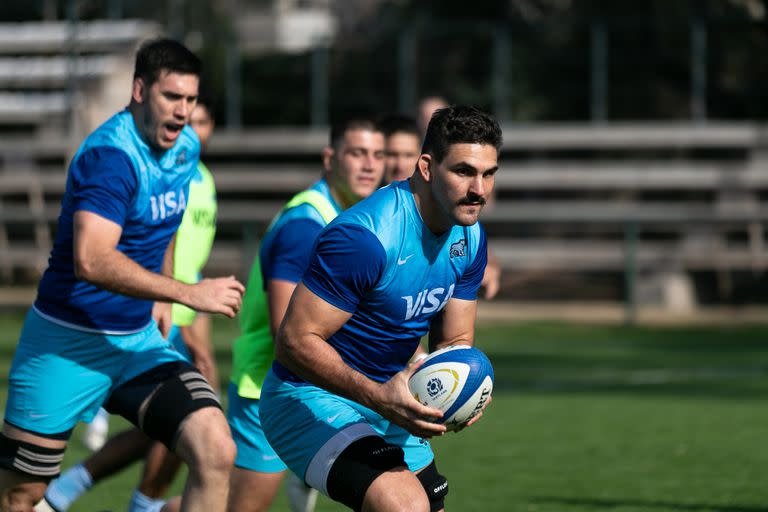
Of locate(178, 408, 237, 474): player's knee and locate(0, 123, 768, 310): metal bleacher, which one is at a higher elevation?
locate(178, 408, 237, 474): player's knee

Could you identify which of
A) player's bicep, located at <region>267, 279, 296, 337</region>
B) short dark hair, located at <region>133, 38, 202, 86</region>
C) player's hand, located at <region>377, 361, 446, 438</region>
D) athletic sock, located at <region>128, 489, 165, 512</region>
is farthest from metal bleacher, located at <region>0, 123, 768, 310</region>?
player's hand, located at <region>377, 361, 446, 438</region>

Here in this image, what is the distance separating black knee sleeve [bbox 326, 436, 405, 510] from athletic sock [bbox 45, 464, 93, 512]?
2.48 m

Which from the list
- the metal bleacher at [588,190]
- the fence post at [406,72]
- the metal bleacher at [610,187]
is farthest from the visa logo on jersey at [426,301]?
the fence post at [406,72]

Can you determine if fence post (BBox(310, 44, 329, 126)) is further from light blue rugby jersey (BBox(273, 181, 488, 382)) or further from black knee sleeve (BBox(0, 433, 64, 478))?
light blue rugby jersey (BBox(273, 181, 488, 382))

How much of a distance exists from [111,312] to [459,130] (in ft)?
6.98

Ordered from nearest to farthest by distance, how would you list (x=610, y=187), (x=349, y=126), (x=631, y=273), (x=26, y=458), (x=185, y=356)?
(x=26, y=458)
(x=349, y=126)
(x=185, y=356)
(x=631, y=273)
(x=610, y=187)

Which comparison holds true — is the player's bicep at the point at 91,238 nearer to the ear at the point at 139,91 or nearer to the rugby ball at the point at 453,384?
the ear at the point at 139,91

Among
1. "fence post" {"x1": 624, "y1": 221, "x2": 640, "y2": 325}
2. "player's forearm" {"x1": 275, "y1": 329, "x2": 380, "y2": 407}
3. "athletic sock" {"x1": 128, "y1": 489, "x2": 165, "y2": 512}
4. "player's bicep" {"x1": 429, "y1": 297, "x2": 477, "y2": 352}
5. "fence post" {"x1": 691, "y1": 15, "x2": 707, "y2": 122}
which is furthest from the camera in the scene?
"fence post" {"x1": 691, "y1": 15, "x2": 707, "y2": 122}

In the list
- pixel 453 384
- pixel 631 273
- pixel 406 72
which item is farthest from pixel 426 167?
pixel 406 72

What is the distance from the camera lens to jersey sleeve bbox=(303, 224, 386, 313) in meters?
4.98

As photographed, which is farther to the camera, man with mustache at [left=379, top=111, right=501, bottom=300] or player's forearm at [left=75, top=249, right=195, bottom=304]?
man with mustache at [left=379, top=111, right=501, bottom=300]

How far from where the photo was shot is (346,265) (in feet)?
16.3

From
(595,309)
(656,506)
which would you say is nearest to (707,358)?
(595,309)

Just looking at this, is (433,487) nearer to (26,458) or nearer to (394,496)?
(394,496)
